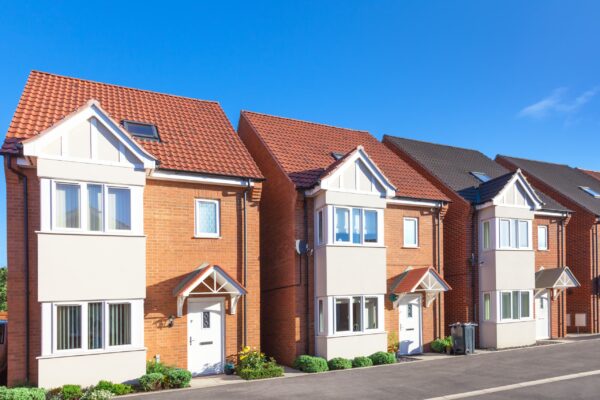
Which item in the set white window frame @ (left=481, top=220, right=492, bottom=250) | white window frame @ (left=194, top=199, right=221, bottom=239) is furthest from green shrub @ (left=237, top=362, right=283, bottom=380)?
white window frame @ (left=481, top=220, right=492, bottom=250)

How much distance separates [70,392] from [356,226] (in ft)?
31.7

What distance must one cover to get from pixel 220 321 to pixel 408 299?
733cm

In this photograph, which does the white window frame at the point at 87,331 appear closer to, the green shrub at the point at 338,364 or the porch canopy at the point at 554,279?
the green shrub at the point at 338,364

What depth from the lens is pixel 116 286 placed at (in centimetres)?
1317

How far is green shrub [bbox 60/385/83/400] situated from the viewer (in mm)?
11695

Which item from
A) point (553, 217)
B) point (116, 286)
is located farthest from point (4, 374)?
point (553, 217)

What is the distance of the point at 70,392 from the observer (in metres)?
11.8

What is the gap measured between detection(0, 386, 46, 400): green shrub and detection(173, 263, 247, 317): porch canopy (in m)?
4.10

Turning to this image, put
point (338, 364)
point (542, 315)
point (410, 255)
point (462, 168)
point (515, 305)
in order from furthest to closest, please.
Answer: point (462, 168) < point (542, 315) < point (515, 305) < point (410, 255) < point (338, 364)

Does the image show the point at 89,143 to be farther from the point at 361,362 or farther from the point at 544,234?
the point at 544,234

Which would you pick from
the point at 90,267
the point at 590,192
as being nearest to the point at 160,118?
the point at 90,267

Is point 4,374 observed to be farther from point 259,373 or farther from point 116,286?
point 259,373

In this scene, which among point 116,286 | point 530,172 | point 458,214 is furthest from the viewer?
point 530,172

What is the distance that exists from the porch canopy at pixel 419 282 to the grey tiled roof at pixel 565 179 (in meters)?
11.1
